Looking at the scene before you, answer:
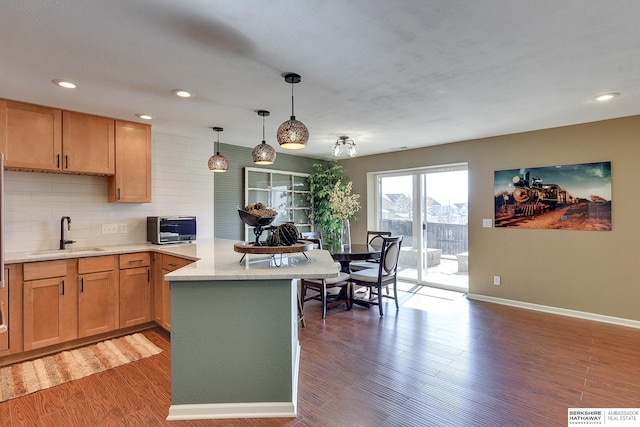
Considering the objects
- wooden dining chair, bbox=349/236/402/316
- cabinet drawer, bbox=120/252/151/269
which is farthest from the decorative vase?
cabinet drawer, bbox=120/252/151/269

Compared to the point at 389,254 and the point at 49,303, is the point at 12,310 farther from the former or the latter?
the point at 389,254

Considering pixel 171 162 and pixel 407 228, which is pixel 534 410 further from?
pixel 171 162

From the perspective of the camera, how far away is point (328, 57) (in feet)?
7.16

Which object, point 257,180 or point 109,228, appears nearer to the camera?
point 109,228

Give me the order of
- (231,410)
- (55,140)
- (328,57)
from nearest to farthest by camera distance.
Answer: (231,410) < (328,57) < (55,140)

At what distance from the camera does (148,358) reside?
2.88 meters

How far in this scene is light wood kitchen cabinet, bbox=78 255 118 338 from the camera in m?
3.11

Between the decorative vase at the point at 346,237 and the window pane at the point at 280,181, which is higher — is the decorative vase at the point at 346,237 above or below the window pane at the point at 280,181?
below

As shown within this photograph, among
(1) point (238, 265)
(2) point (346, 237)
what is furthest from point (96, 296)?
(2) point (346, 237)

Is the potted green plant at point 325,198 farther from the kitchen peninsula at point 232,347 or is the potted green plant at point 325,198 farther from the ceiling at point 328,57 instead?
the kitchen peninsula at point 232,347

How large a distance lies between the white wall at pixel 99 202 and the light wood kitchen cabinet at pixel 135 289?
605mm

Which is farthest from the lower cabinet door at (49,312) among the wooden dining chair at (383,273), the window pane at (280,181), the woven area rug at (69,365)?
the window pane at (280,181)

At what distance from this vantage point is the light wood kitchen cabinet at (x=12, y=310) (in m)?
2.72

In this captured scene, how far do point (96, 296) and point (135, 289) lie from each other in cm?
35
